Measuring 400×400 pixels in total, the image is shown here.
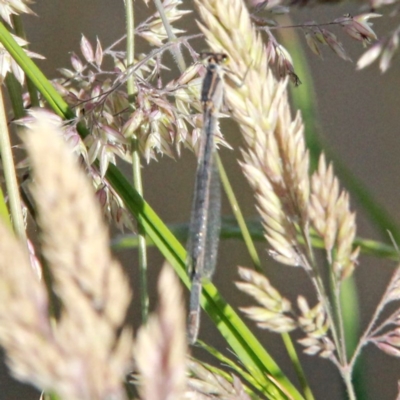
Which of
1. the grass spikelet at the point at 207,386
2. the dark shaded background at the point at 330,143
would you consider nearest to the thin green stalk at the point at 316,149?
the dark shaded background at the point at 330,143

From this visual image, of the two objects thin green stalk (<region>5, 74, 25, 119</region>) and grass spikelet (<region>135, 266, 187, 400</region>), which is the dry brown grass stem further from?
thin green stalk (<region>5, 74, 25, 119</region>)

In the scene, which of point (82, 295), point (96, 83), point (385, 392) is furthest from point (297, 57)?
point (82, 295)

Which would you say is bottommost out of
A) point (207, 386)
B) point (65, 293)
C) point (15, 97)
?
point (207, 386)

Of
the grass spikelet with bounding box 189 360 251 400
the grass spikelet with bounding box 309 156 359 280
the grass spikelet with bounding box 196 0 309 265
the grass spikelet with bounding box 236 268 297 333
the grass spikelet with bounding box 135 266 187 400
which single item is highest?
the grass spikelet with bounding box 196 0 309 265

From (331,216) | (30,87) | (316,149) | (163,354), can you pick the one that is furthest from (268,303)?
(316,149)

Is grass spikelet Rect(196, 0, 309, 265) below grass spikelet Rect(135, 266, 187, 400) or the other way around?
the other way around

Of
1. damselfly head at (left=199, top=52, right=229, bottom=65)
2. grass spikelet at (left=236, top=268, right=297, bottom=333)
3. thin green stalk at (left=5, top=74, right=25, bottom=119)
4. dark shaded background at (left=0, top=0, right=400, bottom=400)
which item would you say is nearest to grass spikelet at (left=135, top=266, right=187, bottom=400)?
grass spikelet at (left=236, top=268, right=297, bottom=333)

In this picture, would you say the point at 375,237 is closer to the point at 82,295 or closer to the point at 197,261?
the point at 197,261

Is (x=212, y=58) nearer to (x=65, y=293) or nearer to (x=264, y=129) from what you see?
(x=264, y=129)
